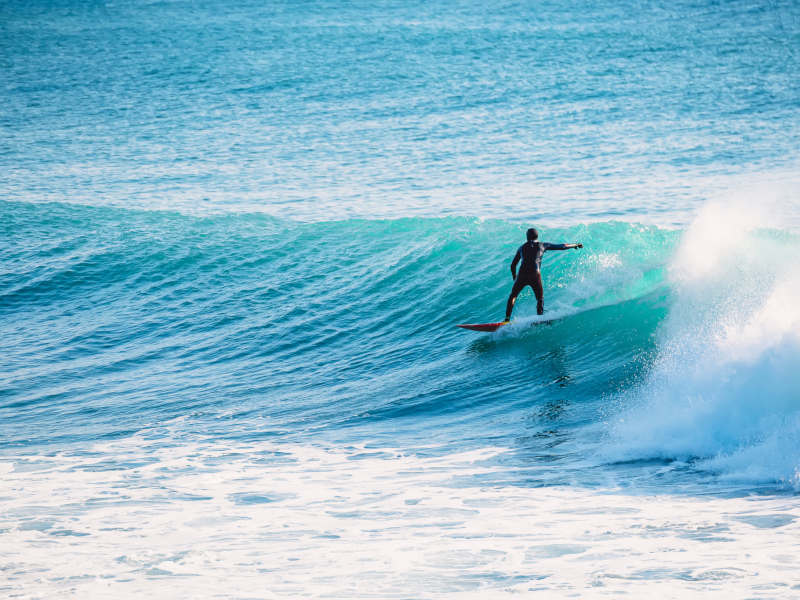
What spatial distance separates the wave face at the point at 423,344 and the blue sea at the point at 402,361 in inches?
2.1

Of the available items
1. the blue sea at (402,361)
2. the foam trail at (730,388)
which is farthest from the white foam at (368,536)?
the foam trail at (730,388)

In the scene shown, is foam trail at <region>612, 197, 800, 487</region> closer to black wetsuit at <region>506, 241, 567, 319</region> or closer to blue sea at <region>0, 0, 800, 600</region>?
blue sea at <region>0, 0, 800, 600</region>

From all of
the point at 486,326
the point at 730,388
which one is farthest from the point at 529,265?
the point at 730,388

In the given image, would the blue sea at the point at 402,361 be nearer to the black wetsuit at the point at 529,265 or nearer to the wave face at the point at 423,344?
the wave face at the point at 423,344

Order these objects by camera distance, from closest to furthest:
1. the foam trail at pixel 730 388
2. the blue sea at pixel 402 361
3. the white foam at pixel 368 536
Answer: the white foam at pixel 368 536
the blue sea at pixel 402 361
the foam trail at pixel 730 388

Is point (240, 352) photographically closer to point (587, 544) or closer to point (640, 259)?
point (640, 259)

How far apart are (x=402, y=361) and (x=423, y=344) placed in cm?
71

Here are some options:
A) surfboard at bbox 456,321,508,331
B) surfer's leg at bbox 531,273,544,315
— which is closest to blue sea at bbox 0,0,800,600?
surfboard at bbox 456,321,508,331

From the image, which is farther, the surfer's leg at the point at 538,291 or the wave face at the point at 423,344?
the surfer's leg at the point at 538,291

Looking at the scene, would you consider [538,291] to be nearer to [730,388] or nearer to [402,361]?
[402,361]

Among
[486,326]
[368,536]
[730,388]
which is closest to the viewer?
[368,536]

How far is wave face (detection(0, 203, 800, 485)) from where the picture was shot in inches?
324

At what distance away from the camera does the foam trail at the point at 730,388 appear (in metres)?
7.27

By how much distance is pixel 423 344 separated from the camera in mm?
12414
